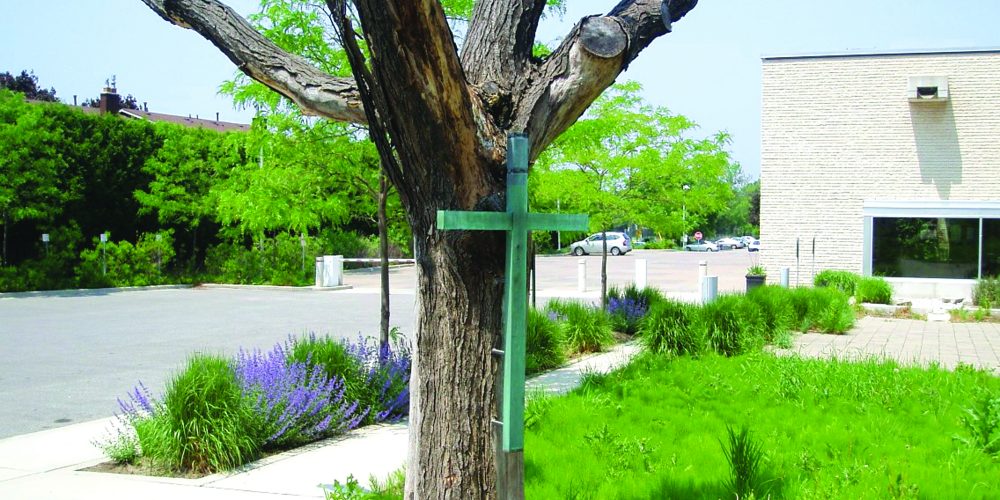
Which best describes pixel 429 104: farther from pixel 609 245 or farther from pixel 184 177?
pixel 609 245

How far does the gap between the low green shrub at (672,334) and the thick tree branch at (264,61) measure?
7.93 metres

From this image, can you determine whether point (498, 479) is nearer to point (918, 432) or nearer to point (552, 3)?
point (918, 432)

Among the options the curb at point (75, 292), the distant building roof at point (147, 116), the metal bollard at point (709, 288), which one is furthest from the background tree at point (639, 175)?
the distant building roof at point (147, 116)

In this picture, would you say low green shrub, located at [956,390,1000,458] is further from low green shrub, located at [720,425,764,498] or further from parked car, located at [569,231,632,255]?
parked car, located at [569,231,632,255]

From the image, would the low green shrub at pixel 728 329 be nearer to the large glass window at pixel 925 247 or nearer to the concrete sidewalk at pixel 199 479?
the concrete sidewalk at pixel 199 479

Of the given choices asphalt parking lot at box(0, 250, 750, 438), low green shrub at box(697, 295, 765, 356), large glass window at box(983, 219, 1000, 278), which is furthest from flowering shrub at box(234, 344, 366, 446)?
large glass window at box(983, 219, 1000, 278)

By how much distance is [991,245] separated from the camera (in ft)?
70.6

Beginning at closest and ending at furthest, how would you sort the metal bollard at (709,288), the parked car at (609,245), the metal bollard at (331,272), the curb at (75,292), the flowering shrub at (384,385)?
1. the flowering shrub at (384,385)
2. the metal bollard at (709,288)
3. the curb at (75,292)
4. the metal bollard at (331,272)
5. the parked car at (609,245)

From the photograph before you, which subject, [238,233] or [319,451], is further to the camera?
[238,233]

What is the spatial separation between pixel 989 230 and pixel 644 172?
1054 cm

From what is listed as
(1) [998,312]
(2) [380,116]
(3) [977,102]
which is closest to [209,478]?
(2) [380,116]

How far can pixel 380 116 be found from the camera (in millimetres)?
3744

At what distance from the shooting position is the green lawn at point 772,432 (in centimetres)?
539

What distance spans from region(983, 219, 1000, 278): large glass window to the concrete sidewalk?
18.8 metres
